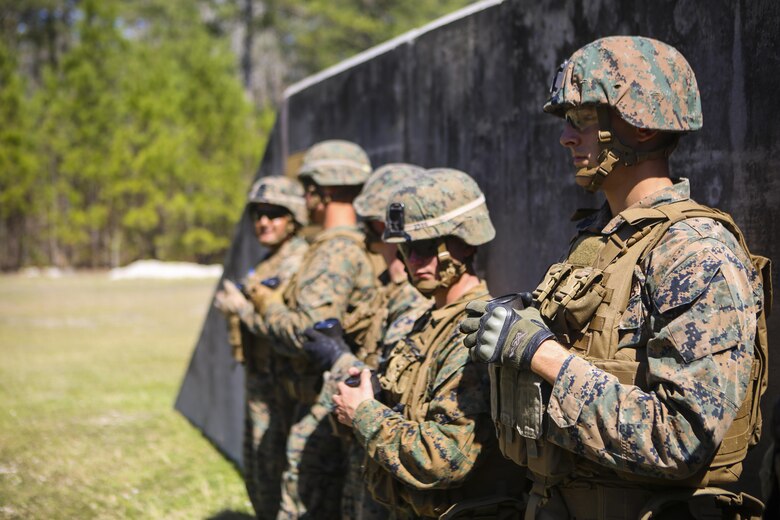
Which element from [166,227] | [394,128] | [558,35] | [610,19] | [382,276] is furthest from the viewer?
[166,227]

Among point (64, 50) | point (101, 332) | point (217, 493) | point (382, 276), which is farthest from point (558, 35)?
point (64, 50)

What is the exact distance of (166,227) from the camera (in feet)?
111

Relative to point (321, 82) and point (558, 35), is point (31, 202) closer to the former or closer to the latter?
point (321, 82)

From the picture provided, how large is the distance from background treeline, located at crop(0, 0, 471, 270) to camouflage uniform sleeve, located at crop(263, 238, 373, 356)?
27.9m

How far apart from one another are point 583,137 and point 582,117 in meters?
0.06

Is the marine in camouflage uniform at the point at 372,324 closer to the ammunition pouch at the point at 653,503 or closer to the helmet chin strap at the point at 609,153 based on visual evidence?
the helmet chin strap at the point at 609,153

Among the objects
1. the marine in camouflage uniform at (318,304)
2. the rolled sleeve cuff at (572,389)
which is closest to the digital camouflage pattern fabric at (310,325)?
the marine in camouflage uniform at (318,304)

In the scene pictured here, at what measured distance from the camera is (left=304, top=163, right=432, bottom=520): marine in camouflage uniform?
3.55 meters

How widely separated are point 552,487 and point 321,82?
4.51 meters

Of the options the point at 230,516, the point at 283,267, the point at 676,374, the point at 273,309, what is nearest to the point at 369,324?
the point at 273,309

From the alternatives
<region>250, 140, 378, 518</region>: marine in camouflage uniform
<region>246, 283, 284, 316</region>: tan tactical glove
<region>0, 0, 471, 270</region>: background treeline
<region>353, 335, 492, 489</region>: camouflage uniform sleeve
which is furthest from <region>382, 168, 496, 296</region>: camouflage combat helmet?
<region>0, 0, 471, 270</region>: background treeline

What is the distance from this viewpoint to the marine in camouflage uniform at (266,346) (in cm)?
524

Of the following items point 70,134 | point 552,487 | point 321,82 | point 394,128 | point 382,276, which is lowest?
point 552,487

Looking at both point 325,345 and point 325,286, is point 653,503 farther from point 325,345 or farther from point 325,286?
point 325,286
